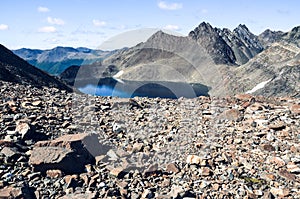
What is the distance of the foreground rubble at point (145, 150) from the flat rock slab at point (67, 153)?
0.14ft

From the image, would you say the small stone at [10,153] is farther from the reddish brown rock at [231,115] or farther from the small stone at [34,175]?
the reddish brown rock at [231,115]

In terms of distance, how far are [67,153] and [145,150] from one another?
4.18m

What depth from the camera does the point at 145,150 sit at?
619 inches

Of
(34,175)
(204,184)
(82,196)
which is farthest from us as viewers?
(204,184)

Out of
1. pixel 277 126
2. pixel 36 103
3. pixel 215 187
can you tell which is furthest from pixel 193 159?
pixel 36 103

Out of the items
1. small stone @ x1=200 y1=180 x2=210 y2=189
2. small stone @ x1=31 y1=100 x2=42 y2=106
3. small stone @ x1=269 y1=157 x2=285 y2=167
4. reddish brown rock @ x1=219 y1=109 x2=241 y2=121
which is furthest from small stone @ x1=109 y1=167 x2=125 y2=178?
reddish brown rock @ x1=219 y1=109 x2=241 y2=121

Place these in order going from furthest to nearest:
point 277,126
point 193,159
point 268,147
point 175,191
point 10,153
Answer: point 277,126, point 268,147, point 193,159, point 10,153, point 175,191

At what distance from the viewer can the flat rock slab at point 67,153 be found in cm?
1284

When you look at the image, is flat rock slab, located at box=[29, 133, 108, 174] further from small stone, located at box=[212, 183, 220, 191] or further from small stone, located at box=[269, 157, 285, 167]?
small stone, located at box=[269, 157, 285, 167]

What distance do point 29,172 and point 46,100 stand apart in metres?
9.04

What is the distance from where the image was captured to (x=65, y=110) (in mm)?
19109

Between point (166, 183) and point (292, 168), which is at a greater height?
point (292, 168)

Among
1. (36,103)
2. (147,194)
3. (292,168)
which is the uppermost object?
(36,103)

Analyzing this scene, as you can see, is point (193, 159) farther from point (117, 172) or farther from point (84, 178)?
point (84, 178)
